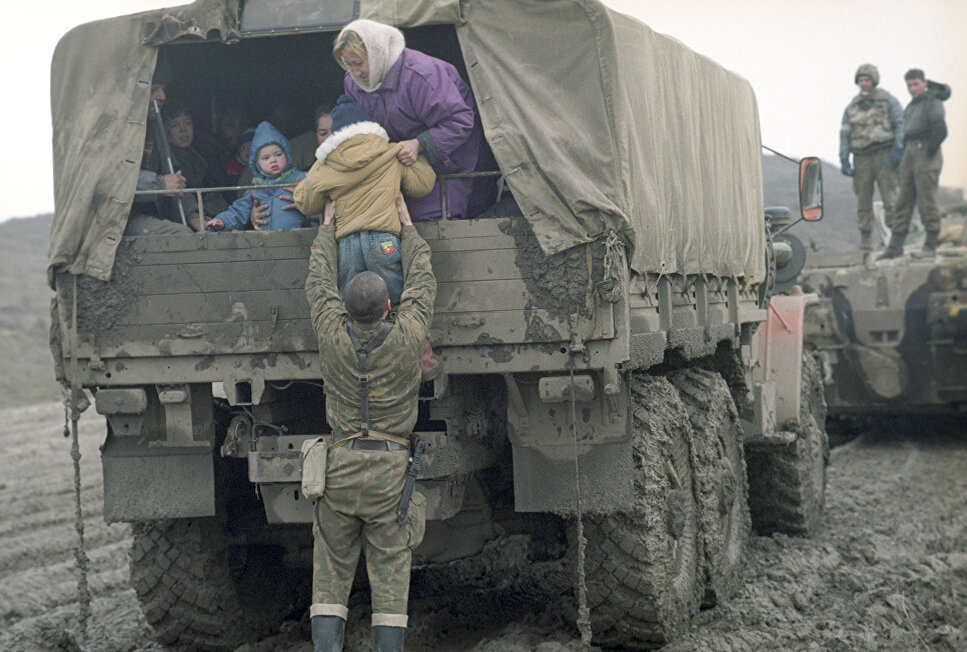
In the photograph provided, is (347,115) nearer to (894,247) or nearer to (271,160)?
(271,160)

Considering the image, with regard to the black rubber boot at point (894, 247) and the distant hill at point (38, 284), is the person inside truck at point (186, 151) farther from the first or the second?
the distant hill at point (38, 284)

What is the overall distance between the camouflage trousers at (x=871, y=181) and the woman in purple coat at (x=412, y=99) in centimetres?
1090

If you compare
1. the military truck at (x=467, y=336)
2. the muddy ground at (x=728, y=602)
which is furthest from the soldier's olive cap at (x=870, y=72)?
the military truck at (x=467, y=336)

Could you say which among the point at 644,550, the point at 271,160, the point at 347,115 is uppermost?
the point at 347,115

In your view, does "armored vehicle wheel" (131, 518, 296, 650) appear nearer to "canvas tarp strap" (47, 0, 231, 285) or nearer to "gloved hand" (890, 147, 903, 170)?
"canvas tarp strap" (47, 0, 231, 285)

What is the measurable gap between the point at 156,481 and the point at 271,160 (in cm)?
164

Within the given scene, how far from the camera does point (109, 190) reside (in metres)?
5.88

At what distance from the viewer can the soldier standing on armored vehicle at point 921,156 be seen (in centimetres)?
1482

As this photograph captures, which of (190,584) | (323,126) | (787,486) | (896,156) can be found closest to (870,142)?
(896,156)

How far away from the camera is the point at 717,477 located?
711 centimetres

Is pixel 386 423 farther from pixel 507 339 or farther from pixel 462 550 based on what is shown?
pixel 462 550

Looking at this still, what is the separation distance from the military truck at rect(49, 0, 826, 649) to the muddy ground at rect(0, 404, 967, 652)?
358 millimetres

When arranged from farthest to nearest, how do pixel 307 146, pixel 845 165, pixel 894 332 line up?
1. pixel 845 165
2. pixel 894 332
3. pixel 307 146

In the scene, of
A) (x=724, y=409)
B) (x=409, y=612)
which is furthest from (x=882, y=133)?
(x=409, y=612)
